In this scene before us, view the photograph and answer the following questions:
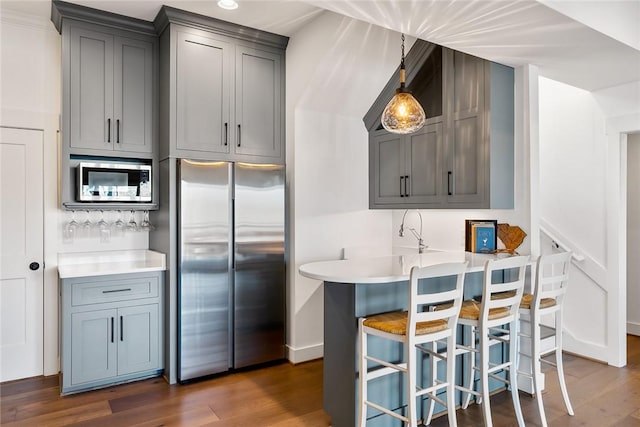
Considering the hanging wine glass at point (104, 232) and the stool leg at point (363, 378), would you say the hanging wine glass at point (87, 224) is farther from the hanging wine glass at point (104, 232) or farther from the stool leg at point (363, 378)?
the stool leg at point (363, 378)

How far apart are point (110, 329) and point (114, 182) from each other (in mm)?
1151

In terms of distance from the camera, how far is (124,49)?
11.5ft

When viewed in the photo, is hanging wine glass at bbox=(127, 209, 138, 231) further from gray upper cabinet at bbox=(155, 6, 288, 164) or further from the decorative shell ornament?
the decorative shell ornament

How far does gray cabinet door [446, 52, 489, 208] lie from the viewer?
10.3ft

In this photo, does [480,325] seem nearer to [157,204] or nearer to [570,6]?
[570,6]

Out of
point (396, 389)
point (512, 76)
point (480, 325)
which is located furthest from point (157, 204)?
point (512, 76)

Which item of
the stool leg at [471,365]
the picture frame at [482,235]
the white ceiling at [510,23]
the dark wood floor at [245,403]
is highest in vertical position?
the white ceiling at [510,23]

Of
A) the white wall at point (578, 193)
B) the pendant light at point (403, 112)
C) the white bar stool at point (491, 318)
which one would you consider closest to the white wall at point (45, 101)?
the pendant light at point (403, 112)

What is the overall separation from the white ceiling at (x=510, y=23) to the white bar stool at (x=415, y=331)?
4.34 ft

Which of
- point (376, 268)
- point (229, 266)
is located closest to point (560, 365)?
point (376, 268)

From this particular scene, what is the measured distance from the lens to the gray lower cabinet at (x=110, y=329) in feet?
10.2

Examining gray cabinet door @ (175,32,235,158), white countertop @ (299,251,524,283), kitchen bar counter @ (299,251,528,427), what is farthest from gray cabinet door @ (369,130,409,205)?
gray cabinet door @ (175,32,235,158)

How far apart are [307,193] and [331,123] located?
728mm

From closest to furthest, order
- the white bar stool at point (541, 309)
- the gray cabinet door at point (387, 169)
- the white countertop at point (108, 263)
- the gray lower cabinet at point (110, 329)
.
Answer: the white bar stool at point (541, 309) → the gray lower cabinet at point (110, 329) → the white countertop at point (108, 263) → the gray cabinet door at point (387, 169)
